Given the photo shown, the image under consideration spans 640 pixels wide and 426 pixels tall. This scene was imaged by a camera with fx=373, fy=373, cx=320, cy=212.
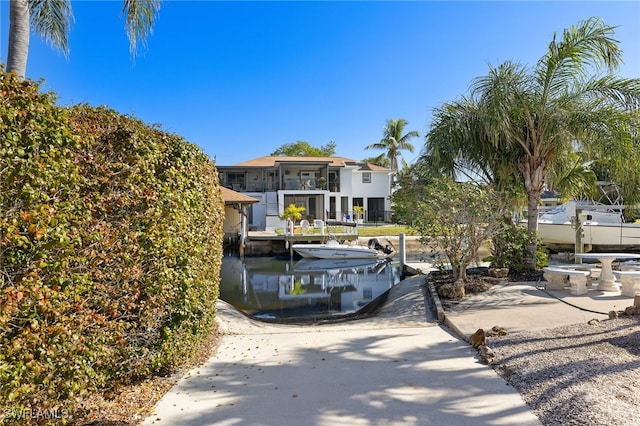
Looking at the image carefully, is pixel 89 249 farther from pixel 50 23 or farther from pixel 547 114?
pixel 547 114

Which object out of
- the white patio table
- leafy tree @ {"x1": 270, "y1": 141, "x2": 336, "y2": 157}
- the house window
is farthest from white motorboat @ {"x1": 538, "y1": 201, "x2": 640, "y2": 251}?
leafy tree @ {"x1": 270, "y1": 141, "x2": 336, "y2": 157}

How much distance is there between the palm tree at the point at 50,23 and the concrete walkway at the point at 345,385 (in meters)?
5.58

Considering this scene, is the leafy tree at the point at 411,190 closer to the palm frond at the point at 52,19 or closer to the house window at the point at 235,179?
the palm frond at the point at 52,19

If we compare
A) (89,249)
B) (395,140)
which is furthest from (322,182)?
(89,249)

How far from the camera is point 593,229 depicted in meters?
16.4

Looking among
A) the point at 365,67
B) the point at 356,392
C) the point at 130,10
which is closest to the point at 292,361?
the point at 356,392

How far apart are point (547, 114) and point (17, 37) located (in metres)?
11.7

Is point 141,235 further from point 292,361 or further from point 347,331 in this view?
point 347,331

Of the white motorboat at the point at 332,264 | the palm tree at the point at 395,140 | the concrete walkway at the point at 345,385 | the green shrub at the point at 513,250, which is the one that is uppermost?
the palm tree at the point at 395,140

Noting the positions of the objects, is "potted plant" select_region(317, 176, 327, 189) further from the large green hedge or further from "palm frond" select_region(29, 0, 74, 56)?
the large green hedge

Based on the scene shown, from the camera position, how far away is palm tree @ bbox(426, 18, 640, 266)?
9.42 m

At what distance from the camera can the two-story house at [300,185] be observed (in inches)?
1262

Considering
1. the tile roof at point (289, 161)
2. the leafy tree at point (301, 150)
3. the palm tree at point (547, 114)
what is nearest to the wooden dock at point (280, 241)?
the tile roof at point (289, 161)

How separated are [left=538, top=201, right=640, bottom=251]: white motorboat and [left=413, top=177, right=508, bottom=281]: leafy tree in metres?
8.64
